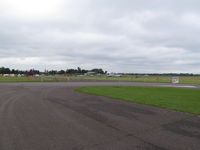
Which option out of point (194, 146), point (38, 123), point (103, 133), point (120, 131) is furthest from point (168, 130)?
point (38, 123)

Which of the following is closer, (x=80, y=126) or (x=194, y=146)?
(x=194, y=146)

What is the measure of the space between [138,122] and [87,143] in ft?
8.07

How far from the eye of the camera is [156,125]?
16.1ft

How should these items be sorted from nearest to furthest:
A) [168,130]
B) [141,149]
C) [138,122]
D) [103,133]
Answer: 1. [141,149]
2. [103,133]
3. [168,130]
4. [138,122]

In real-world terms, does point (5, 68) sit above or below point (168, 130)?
above

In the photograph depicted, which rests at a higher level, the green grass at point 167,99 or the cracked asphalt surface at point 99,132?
the green grass at point 167,99

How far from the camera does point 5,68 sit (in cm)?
13412

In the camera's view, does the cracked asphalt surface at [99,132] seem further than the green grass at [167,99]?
No

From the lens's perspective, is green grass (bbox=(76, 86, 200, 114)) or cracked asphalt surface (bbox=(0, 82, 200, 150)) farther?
green grass (bbox=(76, 86, 200, 114))

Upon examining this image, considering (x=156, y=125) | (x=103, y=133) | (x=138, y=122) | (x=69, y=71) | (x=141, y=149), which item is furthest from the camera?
(x=69, y=71)

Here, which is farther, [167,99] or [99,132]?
[167,99]

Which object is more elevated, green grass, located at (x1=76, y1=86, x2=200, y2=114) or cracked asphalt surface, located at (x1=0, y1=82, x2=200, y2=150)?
green grass, located at (x1=76, y1=86, x2=200, y2=114)

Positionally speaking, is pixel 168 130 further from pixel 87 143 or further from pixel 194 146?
pixel 87 143

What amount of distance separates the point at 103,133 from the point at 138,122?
5.63ft
